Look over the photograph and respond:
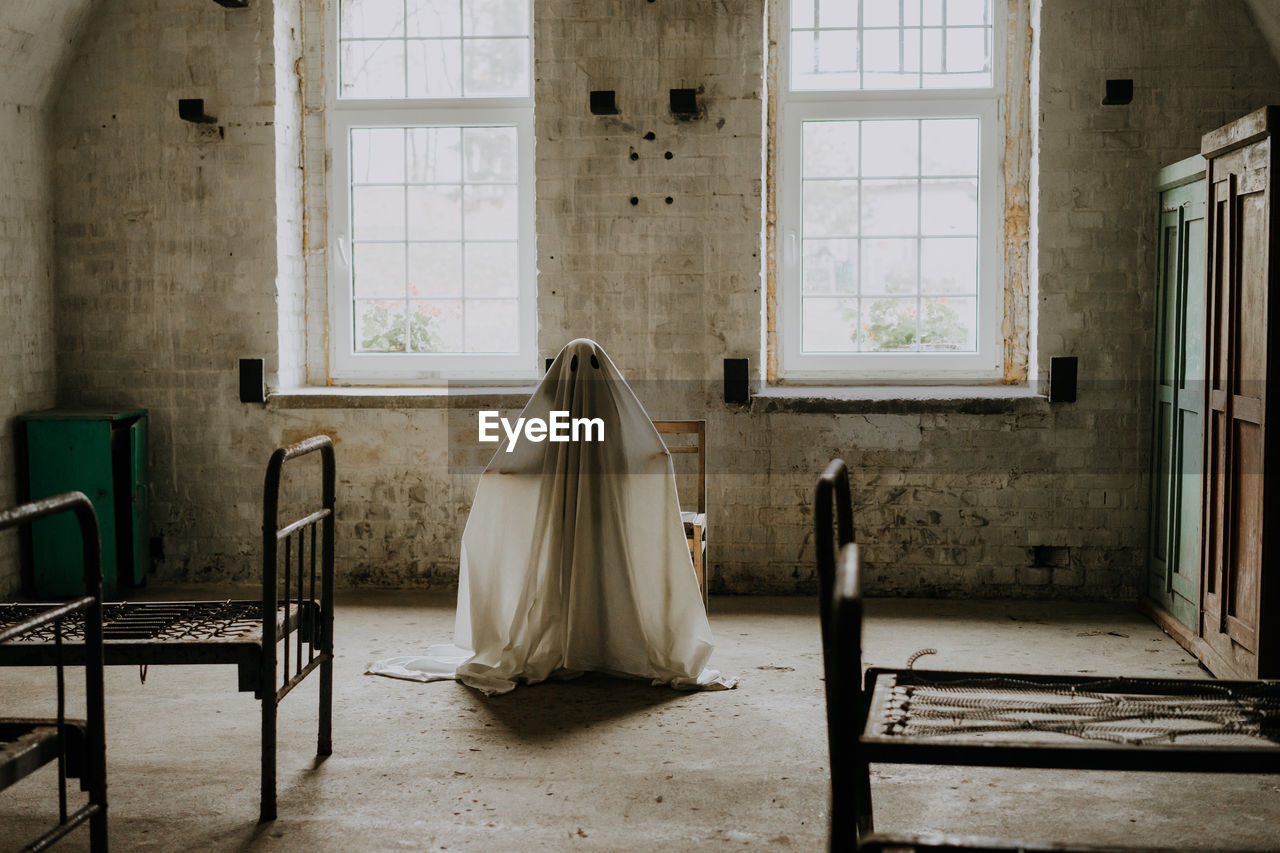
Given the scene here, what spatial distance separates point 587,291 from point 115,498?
228 cm

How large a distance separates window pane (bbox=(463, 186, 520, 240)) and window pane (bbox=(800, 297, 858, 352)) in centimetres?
144

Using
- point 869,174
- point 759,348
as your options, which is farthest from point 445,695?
point 869,174

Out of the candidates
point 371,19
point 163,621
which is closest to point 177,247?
point 371,19

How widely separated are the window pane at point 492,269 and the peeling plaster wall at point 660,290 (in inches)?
14.2

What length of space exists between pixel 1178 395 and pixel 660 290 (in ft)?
7.17

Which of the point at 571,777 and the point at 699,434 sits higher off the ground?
the point at 699,434

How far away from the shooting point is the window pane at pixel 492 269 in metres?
5.62

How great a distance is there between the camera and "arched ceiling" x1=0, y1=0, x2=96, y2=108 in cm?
490

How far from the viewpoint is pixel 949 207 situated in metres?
5.42

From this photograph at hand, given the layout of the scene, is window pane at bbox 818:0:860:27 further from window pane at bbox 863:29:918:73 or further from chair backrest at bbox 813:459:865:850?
chair backrest at bbox 813:459:865:850

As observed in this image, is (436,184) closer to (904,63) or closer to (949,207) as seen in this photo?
(904,63)

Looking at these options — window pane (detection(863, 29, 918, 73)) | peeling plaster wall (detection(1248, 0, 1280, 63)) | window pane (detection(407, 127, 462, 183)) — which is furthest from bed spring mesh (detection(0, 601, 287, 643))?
peeling plaster wall (detection(1248, 0, 1280, 63))

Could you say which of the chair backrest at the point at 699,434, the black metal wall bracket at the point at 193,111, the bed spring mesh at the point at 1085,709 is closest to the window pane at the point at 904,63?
the chair backrest at the point at 699,434

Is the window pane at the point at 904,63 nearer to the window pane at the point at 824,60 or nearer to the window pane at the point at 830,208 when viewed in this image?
the window pane at the point at 824,60
